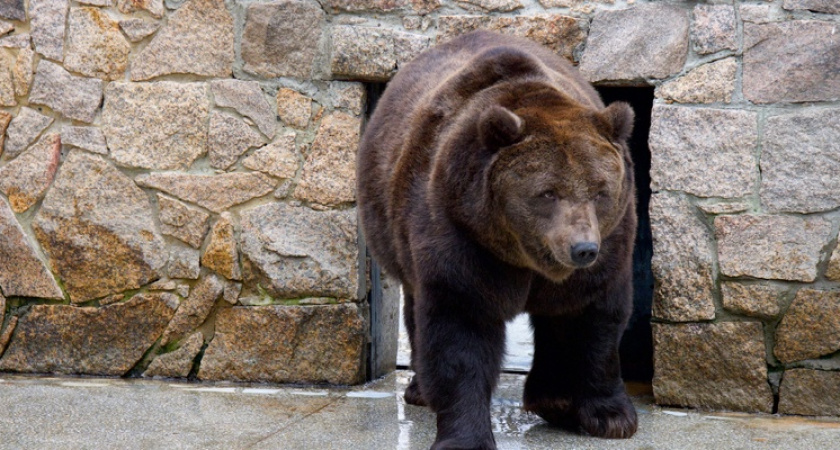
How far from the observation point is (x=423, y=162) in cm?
397

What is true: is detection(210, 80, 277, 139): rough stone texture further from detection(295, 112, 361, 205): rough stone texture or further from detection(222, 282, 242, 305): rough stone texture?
detection(222, 282, 242, 305): rough stone texture

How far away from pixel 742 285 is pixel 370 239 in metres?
1.67

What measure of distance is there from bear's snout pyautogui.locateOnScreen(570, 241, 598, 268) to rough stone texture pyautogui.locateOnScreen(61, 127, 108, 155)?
2691 millimetres

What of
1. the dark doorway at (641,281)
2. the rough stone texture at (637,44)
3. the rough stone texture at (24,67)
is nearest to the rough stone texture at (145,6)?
the rough stone texture at (24,67)

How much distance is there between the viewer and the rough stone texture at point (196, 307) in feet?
16.5

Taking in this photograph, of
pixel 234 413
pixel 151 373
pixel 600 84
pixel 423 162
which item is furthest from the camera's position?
pixel 151 373

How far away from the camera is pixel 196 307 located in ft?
16.6

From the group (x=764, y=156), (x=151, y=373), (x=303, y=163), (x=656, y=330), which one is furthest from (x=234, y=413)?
(x=764, y=156)

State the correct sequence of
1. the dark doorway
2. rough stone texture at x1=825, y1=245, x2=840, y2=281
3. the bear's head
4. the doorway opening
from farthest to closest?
the dark doorway → the doorway opening → rough stone texture at x1=825, y1=245, x2=840, y2=281 → the bear's head

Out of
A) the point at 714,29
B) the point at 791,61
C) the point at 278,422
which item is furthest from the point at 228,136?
the point at 791,61

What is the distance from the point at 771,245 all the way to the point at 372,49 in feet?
6.71

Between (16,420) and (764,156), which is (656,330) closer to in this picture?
(764,156)

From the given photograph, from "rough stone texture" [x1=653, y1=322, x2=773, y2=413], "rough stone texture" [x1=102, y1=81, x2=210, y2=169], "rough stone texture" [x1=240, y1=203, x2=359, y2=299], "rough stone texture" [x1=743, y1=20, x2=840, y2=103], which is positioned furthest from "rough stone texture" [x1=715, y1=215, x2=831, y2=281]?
"rough stone texture" [x1=102, y1=81, x2=210, y2=169]

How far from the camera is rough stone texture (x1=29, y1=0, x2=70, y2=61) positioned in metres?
4.98
